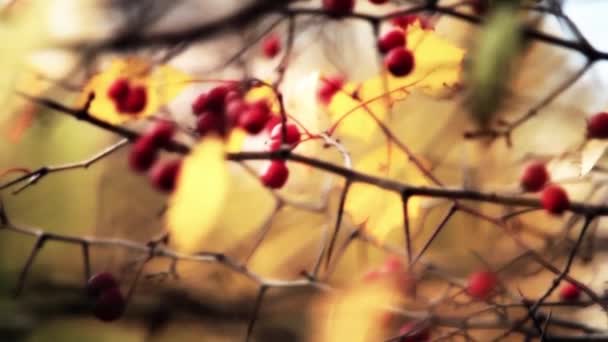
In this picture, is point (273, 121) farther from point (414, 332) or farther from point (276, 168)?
point (414, 332)

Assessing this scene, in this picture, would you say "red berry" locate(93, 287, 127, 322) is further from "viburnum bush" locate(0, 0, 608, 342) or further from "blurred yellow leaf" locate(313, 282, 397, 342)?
"blurred yellow leaf" locate(313, 282, 397, 342)

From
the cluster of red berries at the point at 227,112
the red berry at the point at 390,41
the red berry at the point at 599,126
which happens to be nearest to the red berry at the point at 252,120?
the cluster of red berries at the point at 227,112

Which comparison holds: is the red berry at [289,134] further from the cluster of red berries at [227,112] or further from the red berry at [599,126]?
the red berry at [599,126]

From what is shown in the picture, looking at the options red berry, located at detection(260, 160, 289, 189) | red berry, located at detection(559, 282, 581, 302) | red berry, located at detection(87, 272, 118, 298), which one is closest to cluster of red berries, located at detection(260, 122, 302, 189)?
red berry, located at detection(260, 160, 289, 189)

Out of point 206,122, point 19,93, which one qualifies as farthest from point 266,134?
point 19,93

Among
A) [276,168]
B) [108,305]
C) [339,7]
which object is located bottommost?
[108,305]

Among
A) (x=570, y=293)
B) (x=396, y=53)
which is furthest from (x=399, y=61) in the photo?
(x=570, y=293)
